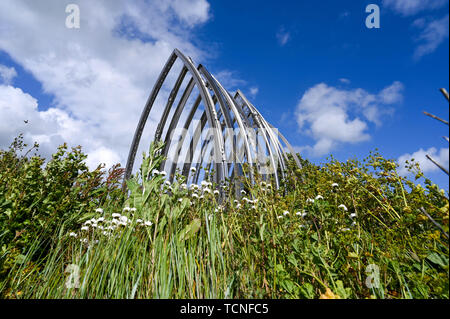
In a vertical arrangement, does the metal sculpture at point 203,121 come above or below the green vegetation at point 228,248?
above

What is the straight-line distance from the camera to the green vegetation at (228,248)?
1551mm

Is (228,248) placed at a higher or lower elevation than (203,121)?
lower

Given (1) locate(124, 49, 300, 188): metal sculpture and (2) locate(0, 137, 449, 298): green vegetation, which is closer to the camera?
(2) locate(0, 137, 449, 298): green vegetation

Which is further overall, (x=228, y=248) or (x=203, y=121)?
(x=203, y=121)

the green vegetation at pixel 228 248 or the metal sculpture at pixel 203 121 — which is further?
the metal sculpture at pixel 203 121

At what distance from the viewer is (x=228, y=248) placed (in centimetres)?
226

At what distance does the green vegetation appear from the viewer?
1.55m

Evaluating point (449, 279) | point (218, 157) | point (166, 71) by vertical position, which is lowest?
point (449, 279)

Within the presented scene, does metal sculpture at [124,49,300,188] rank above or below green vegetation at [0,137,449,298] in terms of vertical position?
above
